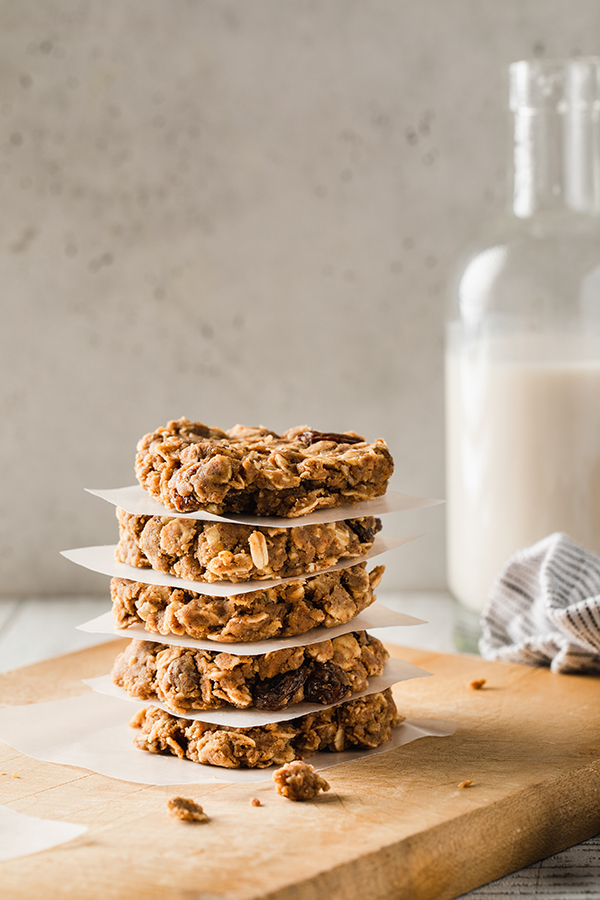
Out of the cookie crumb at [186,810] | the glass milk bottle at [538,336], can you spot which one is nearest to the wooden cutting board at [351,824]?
the cookie crumb at [186,810]

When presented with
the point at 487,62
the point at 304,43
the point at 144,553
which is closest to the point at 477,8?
the point at 487,62

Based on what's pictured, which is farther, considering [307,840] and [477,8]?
[477,8]

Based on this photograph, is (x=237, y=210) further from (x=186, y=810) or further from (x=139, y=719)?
(x=186, y=810)

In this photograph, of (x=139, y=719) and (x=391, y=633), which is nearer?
(x=139, y=719)

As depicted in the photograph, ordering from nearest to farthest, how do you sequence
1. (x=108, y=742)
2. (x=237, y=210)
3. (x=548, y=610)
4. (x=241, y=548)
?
1. (x=241, y=548)
2. (x=108, y=742)
3. (x=548, y=610)
4. (x=237, y=210)

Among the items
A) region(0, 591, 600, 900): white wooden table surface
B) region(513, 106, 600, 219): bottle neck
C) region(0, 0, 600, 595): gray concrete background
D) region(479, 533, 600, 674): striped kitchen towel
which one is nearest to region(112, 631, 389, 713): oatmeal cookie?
region(0, 591, 600, 900): white wooden table surface

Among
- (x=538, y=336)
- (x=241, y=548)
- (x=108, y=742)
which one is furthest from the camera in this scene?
(x=538, y=336)

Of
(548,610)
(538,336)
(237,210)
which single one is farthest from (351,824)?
(237,210)

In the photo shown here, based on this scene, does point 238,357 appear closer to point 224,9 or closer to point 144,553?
point 224,9
